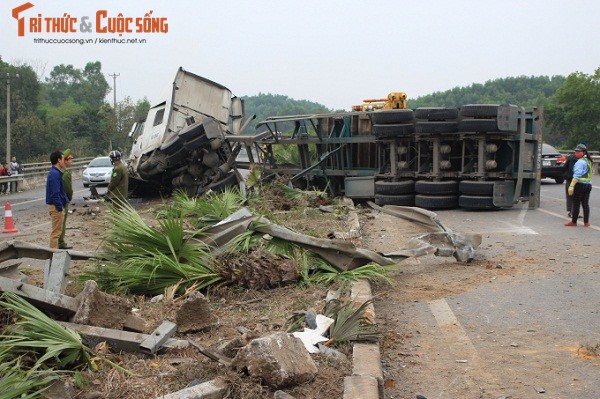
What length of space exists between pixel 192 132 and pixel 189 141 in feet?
0.91

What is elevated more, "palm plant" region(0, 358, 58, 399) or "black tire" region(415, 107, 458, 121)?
"black tire" region(415, 107, 458, 121)

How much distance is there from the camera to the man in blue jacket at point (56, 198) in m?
11.2

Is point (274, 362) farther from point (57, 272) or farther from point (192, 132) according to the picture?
point (192, 132)

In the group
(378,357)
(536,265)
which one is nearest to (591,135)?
(536,265)

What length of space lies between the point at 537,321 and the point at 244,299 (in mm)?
2599

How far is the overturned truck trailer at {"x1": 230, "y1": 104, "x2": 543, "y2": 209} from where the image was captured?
1571 cm

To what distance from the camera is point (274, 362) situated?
4344 mm

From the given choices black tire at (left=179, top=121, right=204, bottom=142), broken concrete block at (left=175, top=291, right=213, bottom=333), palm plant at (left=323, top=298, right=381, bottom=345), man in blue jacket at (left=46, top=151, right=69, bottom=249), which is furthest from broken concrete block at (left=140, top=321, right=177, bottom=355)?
black tire at (left=179, top=121, right=204, bottom=142)

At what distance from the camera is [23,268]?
29.2 ft

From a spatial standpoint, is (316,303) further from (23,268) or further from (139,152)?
(139,152)

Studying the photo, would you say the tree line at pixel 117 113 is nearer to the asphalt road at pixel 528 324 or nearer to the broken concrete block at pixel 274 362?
the asphalt road at pixel 528 324

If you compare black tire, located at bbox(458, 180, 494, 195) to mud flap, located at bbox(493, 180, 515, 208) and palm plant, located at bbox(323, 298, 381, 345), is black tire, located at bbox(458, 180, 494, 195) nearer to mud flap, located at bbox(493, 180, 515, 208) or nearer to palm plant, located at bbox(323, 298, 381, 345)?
mud flap, located at bbox(493, 180, 515, 208)

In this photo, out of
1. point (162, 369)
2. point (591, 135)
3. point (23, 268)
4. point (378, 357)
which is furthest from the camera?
point (591, 135)

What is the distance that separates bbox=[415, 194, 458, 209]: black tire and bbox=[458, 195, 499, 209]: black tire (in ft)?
0.87
